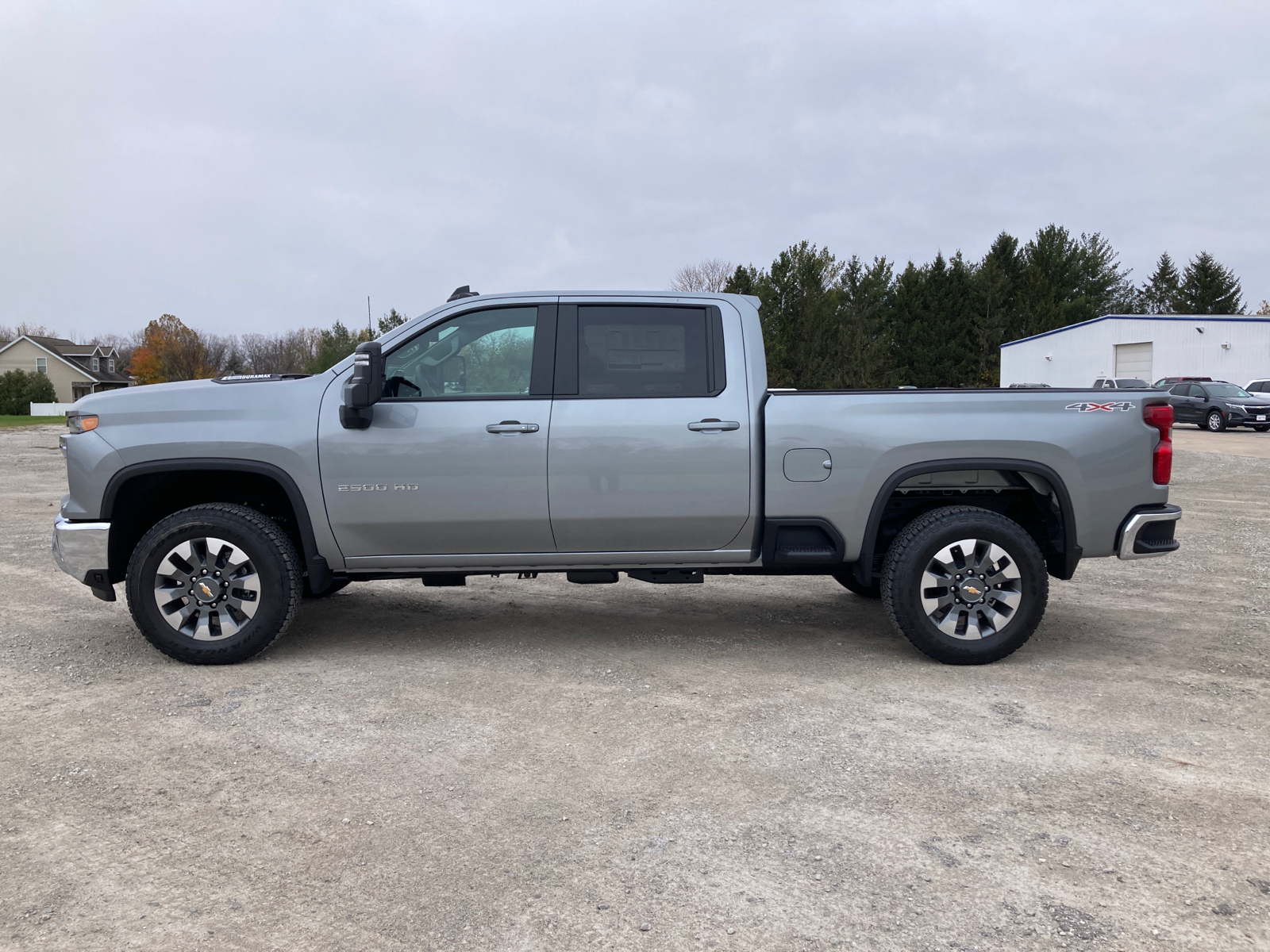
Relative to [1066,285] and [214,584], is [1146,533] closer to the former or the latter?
[214,584]

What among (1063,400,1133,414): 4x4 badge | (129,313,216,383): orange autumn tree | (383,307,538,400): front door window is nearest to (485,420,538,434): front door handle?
(383,307,538,400): front door window

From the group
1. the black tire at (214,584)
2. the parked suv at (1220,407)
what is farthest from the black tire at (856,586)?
the parked suv at (1220,407)

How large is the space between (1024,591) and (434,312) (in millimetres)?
3552

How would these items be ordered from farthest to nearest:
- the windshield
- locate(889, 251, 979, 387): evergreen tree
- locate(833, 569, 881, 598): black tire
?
locate(889, 251, 979, 387): evergreen tree, the windshield, locate(833, 569, 881, 598): black tire

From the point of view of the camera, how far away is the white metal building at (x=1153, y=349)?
4184cm

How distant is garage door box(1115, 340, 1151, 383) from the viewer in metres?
44.8

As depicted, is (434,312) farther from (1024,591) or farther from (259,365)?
(259,365)

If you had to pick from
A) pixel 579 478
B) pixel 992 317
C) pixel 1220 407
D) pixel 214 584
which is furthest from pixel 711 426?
pixel 992 317

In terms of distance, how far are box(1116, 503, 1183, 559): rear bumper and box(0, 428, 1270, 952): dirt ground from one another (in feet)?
2.08

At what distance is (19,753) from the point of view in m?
4.09

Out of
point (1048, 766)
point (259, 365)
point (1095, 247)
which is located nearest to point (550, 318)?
point (1048, 766)

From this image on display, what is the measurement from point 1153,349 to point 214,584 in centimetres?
4676

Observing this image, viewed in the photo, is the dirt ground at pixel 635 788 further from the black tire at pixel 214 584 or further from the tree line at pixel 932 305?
the tree line at pixel 932 305

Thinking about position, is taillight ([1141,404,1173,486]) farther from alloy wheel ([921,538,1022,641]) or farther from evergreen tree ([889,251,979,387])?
evergreen tree ([889,251,979,387])
